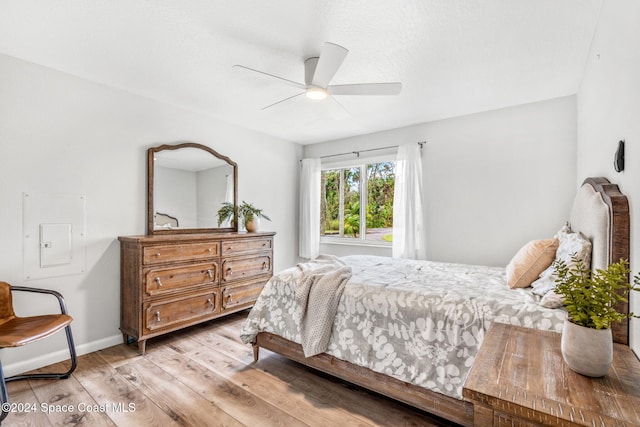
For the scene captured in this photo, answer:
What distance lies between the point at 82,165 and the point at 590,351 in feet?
11.7

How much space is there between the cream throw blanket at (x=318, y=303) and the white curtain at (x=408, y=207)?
1.67 meters

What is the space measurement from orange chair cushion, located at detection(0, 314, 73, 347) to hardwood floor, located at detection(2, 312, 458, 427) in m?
0.46

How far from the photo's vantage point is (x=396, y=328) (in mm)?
1828

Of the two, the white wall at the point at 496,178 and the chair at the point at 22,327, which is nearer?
the chair at the point at 22,327

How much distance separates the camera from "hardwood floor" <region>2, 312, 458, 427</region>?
1.77 meters

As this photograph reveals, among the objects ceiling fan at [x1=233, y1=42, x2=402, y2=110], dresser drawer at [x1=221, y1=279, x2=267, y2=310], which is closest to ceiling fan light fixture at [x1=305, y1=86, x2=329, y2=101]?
ceiling fan at [x1=233, y1=42, x2=402, y2=110]

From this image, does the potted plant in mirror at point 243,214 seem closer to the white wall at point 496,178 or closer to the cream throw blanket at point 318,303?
the cream throw blanket at point 318,303

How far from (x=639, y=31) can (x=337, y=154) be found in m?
3.58

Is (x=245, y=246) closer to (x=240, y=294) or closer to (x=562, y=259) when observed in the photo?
(x=240, y=294)

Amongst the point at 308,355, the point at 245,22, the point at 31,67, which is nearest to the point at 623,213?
the point at 308,355

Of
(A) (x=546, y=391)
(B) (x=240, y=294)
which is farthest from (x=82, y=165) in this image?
(A) (x=546, y=391)

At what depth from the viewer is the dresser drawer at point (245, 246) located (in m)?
3.26

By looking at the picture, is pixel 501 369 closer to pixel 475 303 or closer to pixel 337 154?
pixel 475 303

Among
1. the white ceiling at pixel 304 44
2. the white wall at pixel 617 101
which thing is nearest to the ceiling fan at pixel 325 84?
the white ceiling at pixel 304 44
